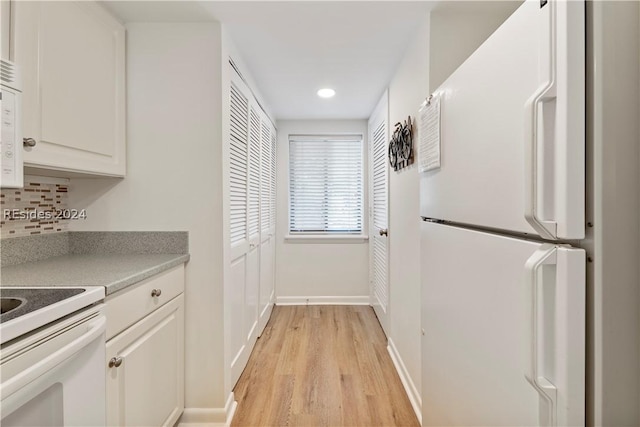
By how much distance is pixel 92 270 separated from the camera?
1.28 metres

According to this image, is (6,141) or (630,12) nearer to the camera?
(630,12)

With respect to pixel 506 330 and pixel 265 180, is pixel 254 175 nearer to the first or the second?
pixel 265 180

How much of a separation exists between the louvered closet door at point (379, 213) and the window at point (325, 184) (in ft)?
0.76

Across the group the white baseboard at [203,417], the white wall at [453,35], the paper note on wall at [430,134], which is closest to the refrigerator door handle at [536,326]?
the paper note on wall at [430,134]

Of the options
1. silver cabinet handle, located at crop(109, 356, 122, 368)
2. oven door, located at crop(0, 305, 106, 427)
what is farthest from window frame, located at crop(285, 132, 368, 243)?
oven door, located at crop(0, 305, 106, 427)

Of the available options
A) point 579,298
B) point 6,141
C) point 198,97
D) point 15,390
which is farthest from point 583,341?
point 198,97

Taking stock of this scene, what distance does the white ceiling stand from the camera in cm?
156

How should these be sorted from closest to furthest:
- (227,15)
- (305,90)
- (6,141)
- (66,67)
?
(6,141)
(66,67)
(227,15)
(305,90)

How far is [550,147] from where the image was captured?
62cm

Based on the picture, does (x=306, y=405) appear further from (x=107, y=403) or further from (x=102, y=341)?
(x=102, y=341)

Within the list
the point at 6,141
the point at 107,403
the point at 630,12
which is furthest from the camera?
the point at 107,403

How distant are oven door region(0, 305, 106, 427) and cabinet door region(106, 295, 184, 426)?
73 mm

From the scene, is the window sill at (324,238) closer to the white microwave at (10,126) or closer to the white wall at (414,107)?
the white wall at (414,107)

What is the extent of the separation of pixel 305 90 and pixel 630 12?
234 centimetres
